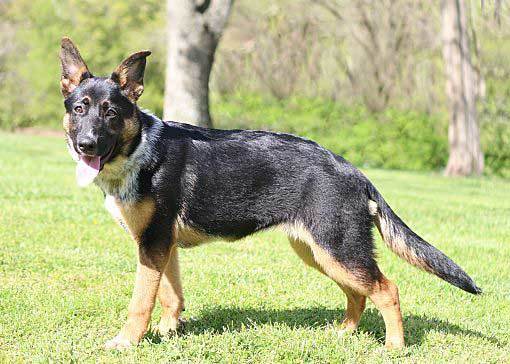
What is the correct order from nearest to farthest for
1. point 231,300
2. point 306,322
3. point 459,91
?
1. point 306,322
2. point 231,300
3. point 459,91

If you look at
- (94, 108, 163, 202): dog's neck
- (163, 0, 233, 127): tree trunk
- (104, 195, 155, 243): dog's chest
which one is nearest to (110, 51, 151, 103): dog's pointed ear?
(94, 108, 163, 202): dog's neck

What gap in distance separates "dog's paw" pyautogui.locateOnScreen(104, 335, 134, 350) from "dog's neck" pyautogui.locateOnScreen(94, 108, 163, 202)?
998mm

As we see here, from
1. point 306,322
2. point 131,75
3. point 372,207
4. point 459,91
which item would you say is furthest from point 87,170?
point 459,91

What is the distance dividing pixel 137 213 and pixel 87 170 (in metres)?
0.46

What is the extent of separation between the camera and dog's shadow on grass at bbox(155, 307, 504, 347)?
17.7 ft

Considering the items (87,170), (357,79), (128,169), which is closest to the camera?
(87,170)

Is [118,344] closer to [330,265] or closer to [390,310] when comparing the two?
[330,265]

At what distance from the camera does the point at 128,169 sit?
493cm

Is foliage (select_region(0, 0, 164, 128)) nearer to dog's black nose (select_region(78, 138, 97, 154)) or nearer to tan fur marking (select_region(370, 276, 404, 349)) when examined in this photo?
dog's black nose (select_region(78, 138, 97, 154))

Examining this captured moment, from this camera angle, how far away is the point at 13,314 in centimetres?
549

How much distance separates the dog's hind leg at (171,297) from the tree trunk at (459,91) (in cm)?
1734

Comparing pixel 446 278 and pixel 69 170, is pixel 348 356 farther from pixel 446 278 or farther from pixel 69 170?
pixel 69 170

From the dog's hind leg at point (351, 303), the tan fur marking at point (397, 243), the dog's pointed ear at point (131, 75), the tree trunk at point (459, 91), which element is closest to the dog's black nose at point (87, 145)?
the dog's pointed ear at point (131, 75)

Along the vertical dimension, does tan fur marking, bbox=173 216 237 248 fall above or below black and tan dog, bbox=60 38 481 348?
below
